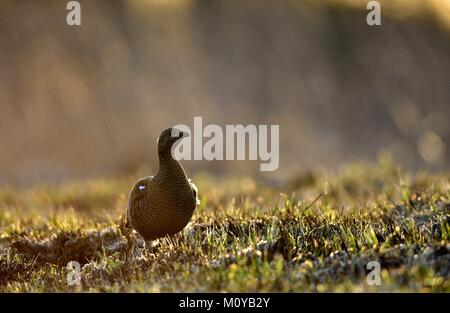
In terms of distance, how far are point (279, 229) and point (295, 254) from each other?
656 millimetres

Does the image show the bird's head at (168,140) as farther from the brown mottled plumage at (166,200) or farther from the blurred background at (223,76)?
the blurred background at (223,76)

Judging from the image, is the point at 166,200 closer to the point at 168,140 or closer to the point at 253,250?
the point at 168,140

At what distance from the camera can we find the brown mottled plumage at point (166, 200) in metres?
6.55

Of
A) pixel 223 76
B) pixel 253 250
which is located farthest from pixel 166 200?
pixel 223 76

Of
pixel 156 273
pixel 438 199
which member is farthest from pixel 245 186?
pixel 156 273

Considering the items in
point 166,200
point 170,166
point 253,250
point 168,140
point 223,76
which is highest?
point 223,76

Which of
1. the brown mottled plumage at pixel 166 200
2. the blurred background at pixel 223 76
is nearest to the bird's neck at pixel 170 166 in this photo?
the brown mottled plumage at pixel 166 200

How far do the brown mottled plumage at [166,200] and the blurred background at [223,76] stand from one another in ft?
50.0

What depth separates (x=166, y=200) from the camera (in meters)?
6.52

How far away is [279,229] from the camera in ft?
21.5

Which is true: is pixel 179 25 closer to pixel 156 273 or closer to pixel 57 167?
pixel 57 167

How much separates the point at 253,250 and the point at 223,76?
21.7 metres

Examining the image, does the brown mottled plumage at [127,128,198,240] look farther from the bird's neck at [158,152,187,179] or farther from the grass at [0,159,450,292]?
the grass at [0,159,450,292]

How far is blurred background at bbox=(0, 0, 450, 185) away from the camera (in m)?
23.8
